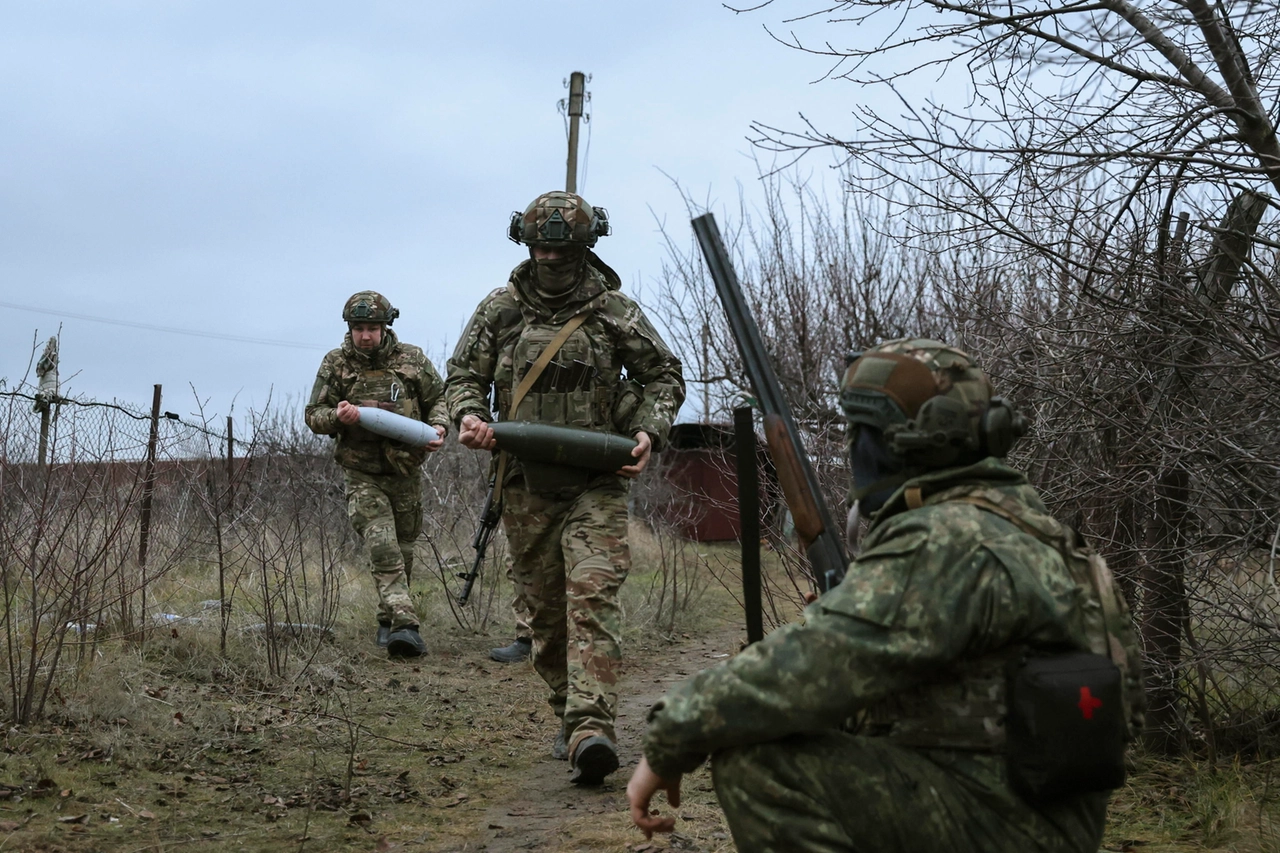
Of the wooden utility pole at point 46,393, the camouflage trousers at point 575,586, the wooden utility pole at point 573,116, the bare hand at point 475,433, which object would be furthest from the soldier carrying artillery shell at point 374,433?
the wooden utility pole at point 573,116

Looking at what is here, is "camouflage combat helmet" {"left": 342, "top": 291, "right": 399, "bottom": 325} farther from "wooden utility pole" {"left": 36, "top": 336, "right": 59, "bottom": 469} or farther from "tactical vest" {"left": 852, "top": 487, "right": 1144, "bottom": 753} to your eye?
"tactical vest" {"left": 852, "top": 487, "right": 1144, "bottom": 753}

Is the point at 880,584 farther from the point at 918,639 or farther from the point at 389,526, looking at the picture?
the point at 389,526

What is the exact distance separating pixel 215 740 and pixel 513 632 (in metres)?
4.01

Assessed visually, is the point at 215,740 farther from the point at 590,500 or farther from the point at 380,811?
the point at 590,500

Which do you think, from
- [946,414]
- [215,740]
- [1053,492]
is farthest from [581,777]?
[946,414]

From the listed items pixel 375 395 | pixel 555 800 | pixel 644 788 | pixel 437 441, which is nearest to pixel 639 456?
pixel 555 800

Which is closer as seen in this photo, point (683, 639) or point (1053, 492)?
point (1053, 492)

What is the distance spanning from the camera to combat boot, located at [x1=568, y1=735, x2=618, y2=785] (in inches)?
182

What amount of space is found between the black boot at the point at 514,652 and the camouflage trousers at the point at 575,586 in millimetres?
2634

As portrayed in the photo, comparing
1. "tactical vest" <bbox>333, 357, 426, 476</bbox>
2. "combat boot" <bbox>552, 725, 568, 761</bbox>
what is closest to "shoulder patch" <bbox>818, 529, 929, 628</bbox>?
"combat boot" <bbox>552, 725, 568, 761</bbox>

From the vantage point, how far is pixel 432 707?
21.1ft

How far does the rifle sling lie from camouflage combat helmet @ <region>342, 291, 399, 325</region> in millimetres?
3389

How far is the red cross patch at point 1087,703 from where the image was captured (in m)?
2.11

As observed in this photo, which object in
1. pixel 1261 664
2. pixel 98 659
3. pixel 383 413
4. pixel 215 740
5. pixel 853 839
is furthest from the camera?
pixel 383 413
